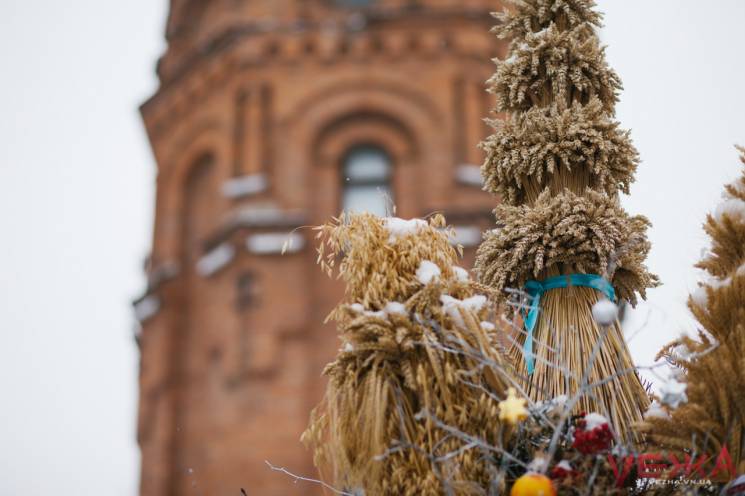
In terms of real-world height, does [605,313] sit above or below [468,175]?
below

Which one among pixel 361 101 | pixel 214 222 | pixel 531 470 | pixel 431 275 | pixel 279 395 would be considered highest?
pixel 361 101

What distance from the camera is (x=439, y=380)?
351 cm

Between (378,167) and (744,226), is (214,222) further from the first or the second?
(744,226)

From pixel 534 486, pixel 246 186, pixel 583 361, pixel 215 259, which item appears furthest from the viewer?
pixel 246 186

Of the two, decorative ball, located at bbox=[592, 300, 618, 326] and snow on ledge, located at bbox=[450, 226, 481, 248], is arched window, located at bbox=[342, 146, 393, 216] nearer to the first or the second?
snow on ledge, located at bbox=[450, 226, 481, 248]

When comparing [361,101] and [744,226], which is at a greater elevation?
[361,101]

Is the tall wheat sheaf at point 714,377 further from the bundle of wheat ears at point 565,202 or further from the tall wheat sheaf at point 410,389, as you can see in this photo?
the tall wheat sheaf at point 410,389

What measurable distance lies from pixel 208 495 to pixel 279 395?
157 centimetres

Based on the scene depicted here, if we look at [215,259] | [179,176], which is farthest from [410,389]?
[179,176]

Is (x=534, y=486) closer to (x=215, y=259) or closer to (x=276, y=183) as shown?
(x=215, y=259)

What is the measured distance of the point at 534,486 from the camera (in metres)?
3.13

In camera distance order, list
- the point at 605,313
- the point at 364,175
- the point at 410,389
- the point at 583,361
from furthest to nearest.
→ the point at 364,175, the point at 583,361, the point at 410,389, the point at 605,313

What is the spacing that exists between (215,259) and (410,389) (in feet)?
45.3

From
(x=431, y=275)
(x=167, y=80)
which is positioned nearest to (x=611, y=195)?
(x=431, y=275)
